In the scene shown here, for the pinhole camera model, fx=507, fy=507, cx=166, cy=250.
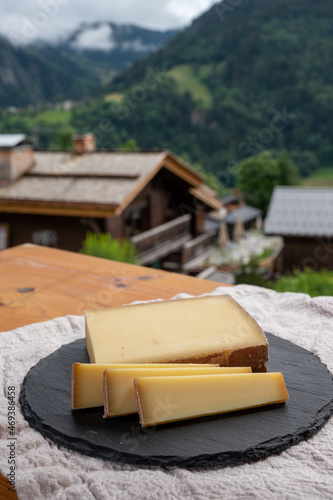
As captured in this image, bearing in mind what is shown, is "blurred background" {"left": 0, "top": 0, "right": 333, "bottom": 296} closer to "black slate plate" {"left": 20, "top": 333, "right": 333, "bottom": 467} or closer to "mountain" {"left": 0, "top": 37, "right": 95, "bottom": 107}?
"mountain" {"left": 0, "top": 37, "right": 95, "bottom": 107}

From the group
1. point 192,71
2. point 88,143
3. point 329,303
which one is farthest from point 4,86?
point 329,303

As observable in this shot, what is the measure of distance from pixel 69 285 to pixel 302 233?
8.51 m

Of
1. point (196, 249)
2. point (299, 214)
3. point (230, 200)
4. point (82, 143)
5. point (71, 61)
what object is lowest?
point (230, 200)

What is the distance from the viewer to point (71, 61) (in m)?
43.0

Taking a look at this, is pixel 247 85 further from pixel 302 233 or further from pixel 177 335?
pixel 177 335

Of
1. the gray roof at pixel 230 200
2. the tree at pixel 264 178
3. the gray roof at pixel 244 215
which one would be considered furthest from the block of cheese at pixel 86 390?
the tree at pixel 264 178

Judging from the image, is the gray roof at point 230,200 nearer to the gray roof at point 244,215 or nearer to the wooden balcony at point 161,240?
the gray roof at point 244,215

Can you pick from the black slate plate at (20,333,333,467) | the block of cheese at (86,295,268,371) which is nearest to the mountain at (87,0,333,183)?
the block of cheese at (86,295,268,371)

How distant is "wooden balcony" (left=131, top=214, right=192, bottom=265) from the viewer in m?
10.9

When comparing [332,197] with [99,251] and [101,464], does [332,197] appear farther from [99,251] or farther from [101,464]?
[101,464]

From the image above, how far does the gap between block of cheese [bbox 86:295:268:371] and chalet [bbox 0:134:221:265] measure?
24.1 feet

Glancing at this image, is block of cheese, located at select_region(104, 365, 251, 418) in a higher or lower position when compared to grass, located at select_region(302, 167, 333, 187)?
higher

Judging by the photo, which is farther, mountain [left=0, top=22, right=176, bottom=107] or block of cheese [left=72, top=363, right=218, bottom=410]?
mountain [left=0, top=22, right=176, bottom=107]

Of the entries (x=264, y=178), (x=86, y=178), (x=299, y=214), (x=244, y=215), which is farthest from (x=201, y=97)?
(x=86, y=178)
